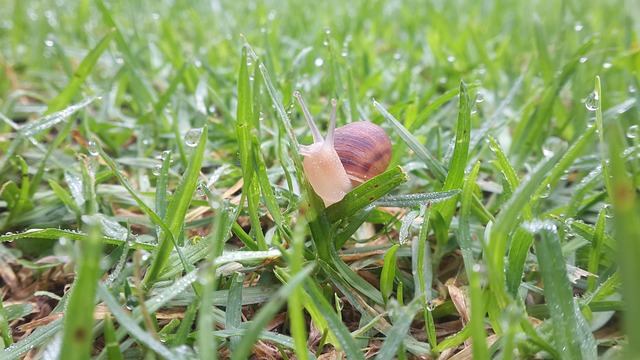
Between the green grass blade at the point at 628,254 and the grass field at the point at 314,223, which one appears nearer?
the green grass blade at the point at 628,254

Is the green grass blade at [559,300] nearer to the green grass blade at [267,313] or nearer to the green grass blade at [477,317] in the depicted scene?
the green grass blade at [477,317]

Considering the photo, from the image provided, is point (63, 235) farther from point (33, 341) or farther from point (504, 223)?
point (504, 223)

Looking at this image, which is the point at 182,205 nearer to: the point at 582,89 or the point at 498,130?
the point at 498,130

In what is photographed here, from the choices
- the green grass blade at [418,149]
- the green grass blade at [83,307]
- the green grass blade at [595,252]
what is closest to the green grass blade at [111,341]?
the green grass blade at [83,307]

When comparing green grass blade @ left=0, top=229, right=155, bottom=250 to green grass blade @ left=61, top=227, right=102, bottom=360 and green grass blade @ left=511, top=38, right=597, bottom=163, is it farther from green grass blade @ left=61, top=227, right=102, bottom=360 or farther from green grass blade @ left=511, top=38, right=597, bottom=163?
green grass blade @ left=511, top=38, right=597, bottom=163

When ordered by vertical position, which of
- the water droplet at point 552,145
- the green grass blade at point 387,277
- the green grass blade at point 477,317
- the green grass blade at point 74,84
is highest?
the green grass blade at point 74,84

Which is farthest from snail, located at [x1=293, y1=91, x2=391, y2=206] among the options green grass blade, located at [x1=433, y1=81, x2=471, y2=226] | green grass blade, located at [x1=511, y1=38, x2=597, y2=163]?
green grass blade, located at [x1=511, y1=38, x2=597, y2=163]
